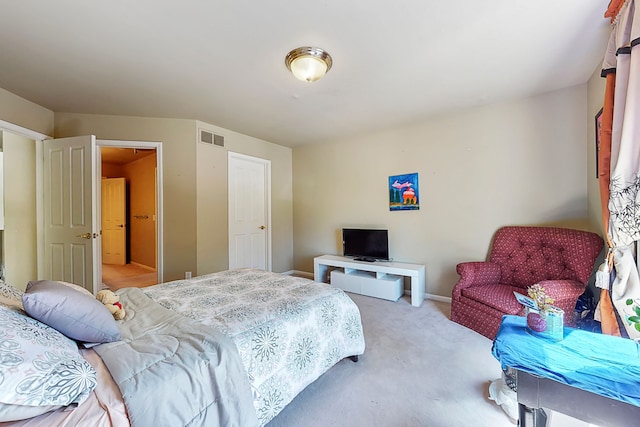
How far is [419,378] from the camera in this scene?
182cm

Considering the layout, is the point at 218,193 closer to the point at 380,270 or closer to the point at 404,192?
the point at 380,270

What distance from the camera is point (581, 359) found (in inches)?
39.6

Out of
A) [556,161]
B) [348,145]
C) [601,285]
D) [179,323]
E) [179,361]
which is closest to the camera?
[179,361]

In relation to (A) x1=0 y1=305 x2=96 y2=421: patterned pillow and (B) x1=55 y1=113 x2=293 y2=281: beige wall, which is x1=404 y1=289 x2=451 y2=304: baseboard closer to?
(B) x1=55 y1=113 x2=293 y2=281: beige wall

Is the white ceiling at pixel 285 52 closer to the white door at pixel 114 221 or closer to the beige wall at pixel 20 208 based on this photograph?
the beige wall at pixel 20 208

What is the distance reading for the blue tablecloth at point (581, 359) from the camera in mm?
876

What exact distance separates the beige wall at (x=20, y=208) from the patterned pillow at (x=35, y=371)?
3.22 metres

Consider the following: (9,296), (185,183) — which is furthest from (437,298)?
(9,296)

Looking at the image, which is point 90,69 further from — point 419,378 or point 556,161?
point 556,161

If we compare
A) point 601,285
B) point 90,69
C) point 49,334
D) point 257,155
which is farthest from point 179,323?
point 257,155

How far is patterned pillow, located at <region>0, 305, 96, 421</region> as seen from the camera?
2.23 feet

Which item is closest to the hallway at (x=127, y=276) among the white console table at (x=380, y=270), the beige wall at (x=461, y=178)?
the white console table at (x=380, y=270)

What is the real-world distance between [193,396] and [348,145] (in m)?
3.77

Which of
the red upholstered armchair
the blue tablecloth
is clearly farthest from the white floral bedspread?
the red upholstered armchair
